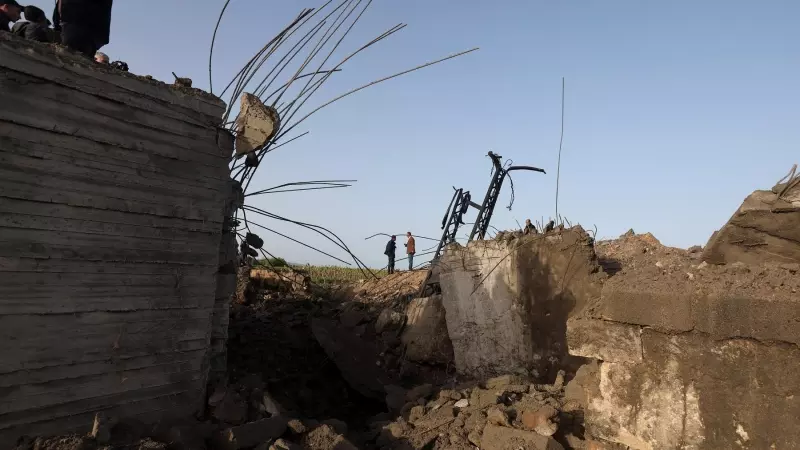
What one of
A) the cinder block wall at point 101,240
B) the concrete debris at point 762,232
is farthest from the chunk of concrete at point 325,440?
the concrete debris at point 762,232

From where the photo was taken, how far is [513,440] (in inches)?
152

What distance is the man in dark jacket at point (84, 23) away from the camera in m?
4.34

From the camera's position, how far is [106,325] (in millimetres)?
3850

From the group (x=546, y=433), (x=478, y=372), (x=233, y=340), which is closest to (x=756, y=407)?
(x=546, y=433)

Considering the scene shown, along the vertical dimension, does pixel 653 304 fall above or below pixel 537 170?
below

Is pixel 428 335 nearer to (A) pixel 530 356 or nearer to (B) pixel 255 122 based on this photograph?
(A) pixel 530 356

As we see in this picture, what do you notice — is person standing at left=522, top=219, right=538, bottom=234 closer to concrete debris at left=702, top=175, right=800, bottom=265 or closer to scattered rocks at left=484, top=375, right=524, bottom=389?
scattered rocks at left=484, top=375, right=524, bottom=389

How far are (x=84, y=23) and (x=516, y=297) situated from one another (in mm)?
5758

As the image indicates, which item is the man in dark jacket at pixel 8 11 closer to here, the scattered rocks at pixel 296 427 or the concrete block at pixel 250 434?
the concrete block at pixel 250 434

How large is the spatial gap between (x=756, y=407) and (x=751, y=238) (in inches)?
34.4

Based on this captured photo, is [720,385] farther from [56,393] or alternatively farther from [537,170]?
[537,170]

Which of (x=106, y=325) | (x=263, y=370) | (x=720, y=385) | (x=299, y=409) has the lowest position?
(x=299, y=409)

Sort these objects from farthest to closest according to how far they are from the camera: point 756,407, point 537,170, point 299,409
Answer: point 537,170 < point 299,409 < point 756,407

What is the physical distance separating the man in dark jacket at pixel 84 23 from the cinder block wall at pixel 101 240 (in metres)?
0.87
